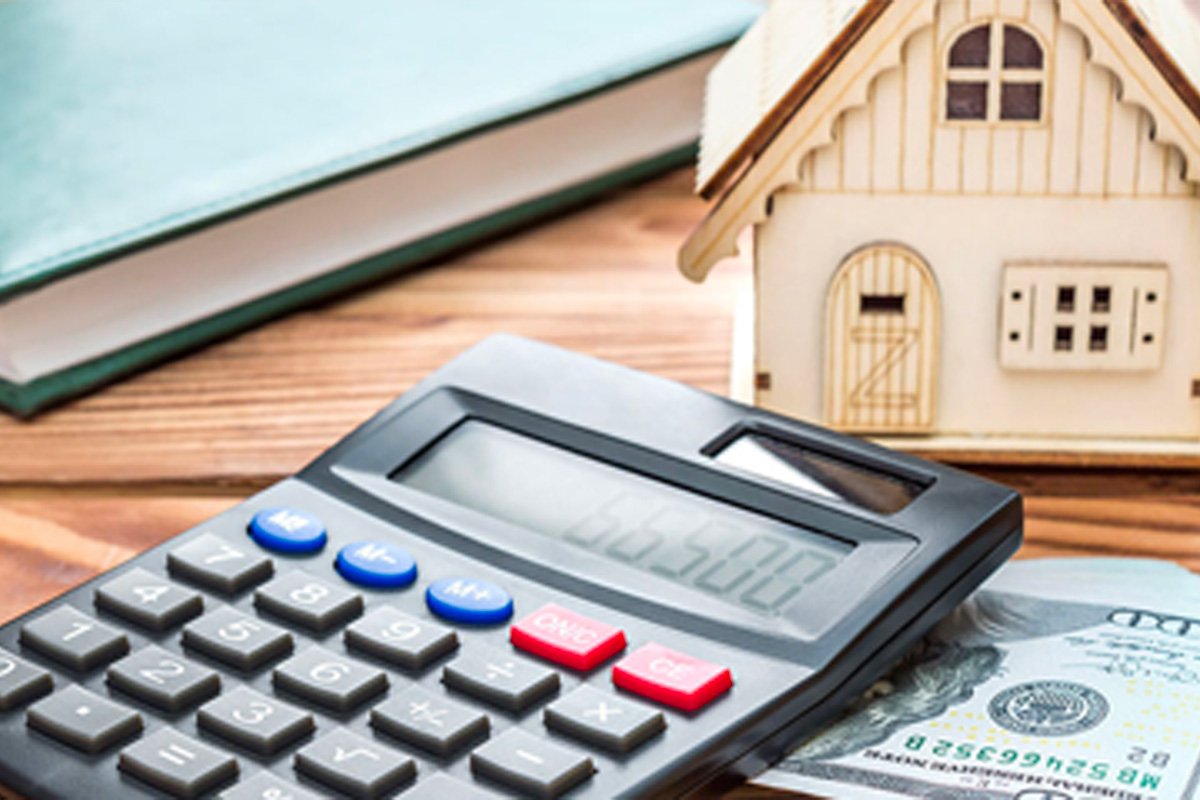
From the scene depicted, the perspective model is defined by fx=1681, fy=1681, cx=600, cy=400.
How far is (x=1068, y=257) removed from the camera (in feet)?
1.90

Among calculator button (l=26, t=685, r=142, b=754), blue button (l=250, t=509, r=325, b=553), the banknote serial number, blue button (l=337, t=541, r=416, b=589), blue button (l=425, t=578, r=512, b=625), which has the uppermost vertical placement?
blue button (l=250, t=509, r=325, b=553)

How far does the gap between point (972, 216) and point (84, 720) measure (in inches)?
13.1

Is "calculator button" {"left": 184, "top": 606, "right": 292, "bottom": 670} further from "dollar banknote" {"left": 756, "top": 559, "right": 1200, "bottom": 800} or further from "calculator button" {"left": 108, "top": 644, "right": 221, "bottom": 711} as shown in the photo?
"dollar banknote" {"left": 756, "top": 559, "right": 1200, "bottom": 800}

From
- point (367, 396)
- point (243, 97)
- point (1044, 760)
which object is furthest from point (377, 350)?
point (1044, 760)

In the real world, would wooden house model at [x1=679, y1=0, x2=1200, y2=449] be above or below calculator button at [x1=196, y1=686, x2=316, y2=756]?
above

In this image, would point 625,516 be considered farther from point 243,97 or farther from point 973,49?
point 243,97

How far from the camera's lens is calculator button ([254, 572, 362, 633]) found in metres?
0.47

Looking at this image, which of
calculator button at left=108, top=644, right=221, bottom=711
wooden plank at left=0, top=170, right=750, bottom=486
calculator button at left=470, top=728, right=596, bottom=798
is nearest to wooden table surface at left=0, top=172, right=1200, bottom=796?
wooden plank at left=0, top=170, right=750, bottom=486

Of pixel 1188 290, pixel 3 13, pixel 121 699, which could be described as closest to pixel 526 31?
pixel 3 13

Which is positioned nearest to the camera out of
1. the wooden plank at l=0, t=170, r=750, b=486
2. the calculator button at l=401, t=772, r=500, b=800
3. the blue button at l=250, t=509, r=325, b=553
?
the calculator button at l=401, t=772, r=500, b=800

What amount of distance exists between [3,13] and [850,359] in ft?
1.85

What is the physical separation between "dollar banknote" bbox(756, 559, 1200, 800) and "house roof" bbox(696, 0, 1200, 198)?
0.53 ft

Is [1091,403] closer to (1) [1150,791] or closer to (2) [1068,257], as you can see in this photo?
(2) [1068,257]

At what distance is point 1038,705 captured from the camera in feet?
1.51
